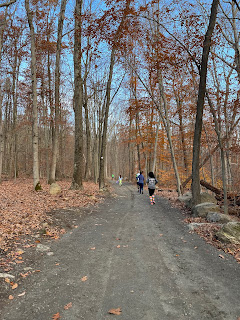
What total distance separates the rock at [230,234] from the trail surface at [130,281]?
1.87 feet

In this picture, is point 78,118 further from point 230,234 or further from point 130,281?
point 130,281

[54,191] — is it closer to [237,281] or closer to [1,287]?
[1,287]

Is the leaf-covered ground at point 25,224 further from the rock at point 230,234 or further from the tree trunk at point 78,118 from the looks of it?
the rock at point 230,234

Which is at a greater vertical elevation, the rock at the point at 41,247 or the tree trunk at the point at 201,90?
the tree trunk at the point at 201,90

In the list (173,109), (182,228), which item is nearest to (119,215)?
(182,228)

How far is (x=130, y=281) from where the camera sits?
13.2 feet

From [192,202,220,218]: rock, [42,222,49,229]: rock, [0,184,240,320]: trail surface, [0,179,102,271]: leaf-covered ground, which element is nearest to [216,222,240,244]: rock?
[0,184,240,320]: trail surface

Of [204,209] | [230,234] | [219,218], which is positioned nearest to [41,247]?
[230,234]

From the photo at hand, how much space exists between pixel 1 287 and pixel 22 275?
1.57 ft

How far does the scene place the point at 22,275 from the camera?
4094 millimetres

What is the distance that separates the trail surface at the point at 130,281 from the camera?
317cm

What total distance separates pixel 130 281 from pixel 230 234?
147 inches

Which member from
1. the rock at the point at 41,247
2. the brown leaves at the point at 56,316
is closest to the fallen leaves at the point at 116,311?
the brown leaves at the point at 56,316

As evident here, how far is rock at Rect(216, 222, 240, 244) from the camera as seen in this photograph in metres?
6.05
